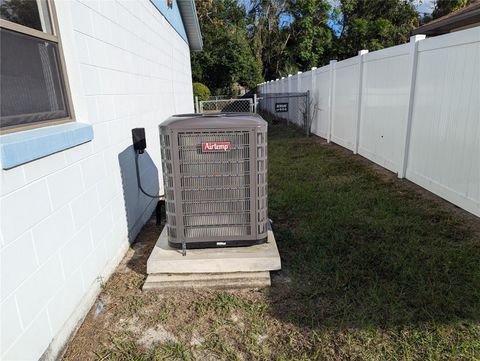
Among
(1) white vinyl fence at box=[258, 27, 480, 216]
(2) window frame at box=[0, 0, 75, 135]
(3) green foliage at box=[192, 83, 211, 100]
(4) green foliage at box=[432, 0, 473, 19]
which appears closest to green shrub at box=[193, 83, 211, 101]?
(3) green foliage at box=[192, 83, 211, 100]

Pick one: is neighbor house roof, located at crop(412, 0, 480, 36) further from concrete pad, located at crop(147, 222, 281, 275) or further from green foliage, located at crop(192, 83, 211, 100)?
green foliage, located at crop(192, 83, 211, 100)

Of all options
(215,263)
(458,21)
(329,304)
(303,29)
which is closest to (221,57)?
(303,29)

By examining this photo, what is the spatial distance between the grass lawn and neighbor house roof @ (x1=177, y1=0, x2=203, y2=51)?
294 inches

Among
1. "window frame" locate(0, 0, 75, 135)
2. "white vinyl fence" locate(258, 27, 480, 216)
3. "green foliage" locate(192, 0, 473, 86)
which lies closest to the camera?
"window frame" locate(0, 0, 75, 135)

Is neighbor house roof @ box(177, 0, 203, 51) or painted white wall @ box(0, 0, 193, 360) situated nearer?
painted white wall @ box(0, 0, 193, 360)

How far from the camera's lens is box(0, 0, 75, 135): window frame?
6.71 feet

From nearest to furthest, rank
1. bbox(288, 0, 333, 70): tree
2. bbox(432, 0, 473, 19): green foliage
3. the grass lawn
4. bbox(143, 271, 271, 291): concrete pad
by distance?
the grass lawn < bbox(143, 271, 271, 291): concrete pad < bbox(432, 0, 473, 19): green foliage < bbox(288, 0, 333, 70): tree

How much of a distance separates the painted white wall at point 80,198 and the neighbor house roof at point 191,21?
5.36m

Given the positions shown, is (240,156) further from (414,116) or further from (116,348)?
(414,116)

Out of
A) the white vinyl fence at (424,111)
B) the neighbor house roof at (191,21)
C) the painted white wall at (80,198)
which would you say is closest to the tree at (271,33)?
the neighbor house roof at (191,21)

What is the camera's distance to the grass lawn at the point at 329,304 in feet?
7.09

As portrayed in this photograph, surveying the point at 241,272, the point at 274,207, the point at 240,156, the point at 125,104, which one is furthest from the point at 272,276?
the point at 125,104

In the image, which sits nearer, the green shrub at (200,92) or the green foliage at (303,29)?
the green shrub at (200,92)

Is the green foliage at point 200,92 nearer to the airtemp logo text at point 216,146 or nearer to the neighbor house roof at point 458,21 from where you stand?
the neighbor house roof at point 458,21
